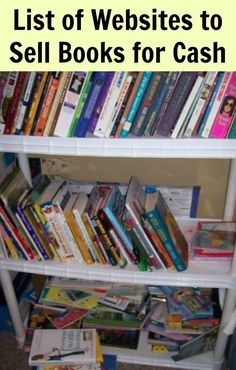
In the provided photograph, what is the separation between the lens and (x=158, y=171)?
1.35 m

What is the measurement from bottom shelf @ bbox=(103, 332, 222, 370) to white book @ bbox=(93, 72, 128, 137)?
0.94m

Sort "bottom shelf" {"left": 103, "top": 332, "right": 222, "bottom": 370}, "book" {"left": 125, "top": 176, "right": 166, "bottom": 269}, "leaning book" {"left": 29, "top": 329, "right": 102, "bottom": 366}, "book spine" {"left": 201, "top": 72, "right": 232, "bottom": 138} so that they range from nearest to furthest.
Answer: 1. "book spine" {"left": 201, "top": 72, "right": 232, "bottom": 138}
2. "book" {"left": 125, "top": 176, "right": 166, "bottom": 269}
3. "leaning book" {"left": 29, "top": 329, "right": 102, "bottom": 366}
4. "bottom shelf" {"left": 103, "top": 332, "right": 222, "bottom": 370}

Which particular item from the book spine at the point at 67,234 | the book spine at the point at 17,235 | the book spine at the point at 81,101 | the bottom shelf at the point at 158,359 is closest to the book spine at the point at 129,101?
the book spine at the point at 81,101

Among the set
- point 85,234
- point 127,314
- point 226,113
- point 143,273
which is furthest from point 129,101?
point 127,314

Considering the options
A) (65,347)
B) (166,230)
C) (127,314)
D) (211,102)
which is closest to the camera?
(211,102)

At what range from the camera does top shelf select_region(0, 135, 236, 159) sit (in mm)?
943

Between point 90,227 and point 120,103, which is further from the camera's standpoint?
point 90,227

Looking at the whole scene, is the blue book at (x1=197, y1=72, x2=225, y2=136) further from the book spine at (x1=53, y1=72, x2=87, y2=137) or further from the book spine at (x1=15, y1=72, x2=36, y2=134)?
the book spine at (x1=15, y1=72, x2=36, y2=134)

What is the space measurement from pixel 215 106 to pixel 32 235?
2.30 ft

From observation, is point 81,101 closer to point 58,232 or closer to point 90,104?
point 90,104

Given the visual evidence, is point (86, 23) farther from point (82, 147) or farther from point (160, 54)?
point (82, 147)

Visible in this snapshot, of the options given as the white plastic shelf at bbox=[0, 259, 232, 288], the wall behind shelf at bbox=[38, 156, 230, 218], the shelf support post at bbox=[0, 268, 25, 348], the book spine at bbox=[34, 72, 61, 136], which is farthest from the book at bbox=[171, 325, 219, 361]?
the book spine at bbox=[34, 72, 61, 136]

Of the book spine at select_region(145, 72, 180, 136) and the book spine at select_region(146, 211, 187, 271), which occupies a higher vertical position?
the book spine at select_region(145, 72, 180, 136)

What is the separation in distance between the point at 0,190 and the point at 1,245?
21 centimetres
